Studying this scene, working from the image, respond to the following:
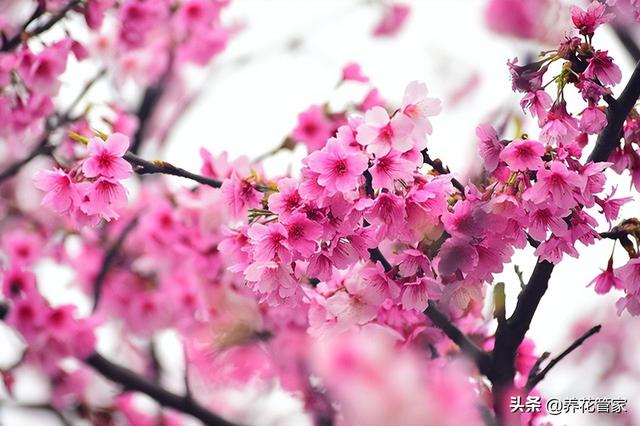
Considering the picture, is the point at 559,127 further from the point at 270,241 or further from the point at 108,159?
the point at 108,159

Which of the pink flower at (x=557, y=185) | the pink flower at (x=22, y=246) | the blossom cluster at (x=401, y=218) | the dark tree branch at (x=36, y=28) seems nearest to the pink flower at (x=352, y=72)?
the blossom cluster at (x=401, y=218)

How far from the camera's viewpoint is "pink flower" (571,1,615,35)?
→ 73.1 inches

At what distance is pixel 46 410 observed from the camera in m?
3.59

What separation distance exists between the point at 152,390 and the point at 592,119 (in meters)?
2.02

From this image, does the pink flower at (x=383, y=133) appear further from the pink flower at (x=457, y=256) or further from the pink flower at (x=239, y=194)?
the pink flower at (x=239, y=194)

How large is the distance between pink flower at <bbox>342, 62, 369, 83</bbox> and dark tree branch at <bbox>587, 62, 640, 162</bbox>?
141cm

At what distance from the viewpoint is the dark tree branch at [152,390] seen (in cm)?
296

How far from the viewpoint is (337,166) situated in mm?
1770

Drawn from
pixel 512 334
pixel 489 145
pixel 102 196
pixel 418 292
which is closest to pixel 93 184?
pixel 102 196

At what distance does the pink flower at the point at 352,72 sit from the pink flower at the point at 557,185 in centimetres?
160

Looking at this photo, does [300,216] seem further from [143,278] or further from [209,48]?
[209,48]

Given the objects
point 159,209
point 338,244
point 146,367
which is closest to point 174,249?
point 159,209

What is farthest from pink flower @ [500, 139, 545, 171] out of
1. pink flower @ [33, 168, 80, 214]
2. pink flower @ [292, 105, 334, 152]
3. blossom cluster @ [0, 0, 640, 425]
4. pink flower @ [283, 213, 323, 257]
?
pink flower @ [292, 105, 334, 152]

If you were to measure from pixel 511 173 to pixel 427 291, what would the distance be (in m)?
0.37
